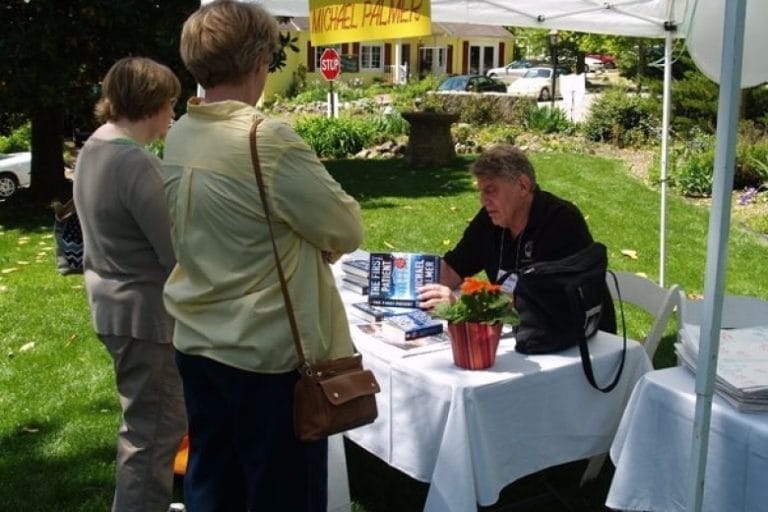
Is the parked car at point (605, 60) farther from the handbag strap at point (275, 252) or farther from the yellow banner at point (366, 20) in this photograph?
the handbag strap at point (275, 252)

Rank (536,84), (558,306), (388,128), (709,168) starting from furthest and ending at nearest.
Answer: (536,84) < (388,128) < (709,168) < (558,306)

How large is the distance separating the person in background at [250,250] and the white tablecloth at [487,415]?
57 cm

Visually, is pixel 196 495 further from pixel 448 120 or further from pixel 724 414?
pixel 448 120

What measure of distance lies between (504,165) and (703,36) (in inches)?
51.7

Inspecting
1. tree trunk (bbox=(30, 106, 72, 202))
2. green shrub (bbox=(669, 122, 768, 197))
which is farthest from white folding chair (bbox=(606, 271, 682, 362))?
tree trunk (bbox=(30, 106, 72, 202))

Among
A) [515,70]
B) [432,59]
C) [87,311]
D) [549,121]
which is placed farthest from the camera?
[432,59]

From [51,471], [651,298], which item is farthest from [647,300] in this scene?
[51,471]

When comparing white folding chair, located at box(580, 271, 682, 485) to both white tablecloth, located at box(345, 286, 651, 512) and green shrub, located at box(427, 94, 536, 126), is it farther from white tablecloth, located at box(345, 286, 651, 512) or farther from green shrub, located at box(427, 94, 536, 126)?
green shrub, located at box(427, 94, 536, 126)

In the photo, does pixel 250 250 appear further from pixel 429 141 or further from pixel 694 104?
pixel 694 104

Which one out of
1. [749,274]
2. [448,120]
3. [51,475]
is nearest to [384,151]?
[448,120]

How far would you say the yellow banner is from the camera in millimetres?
3445

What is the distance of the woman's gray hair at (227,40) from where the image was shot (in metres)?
2.08

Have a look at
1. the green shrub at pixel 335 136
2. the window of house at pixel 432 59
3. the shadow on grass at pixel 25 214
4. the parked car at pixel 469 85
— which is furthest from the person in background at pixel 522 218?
the window of house at pixel 432 59

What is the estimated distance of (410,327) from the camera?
3.12 meters
